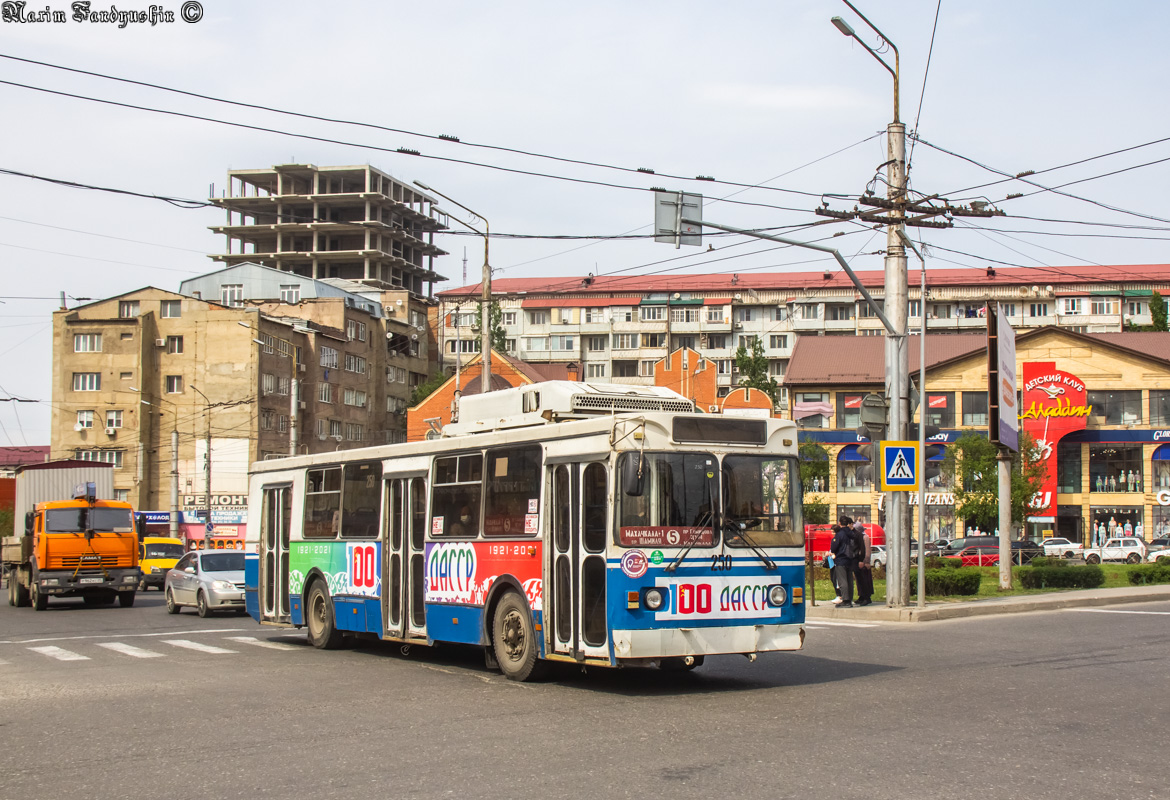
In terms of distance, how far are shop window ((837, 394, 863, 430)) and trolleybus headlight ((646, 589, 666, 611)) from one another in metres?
65.3

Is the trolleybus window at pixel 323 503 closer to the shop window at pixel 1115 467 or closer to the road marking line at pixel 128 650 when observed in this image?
the road marking line at pixel 128 650

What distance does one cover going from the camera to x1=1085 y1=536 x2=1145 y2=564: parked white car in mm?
60250

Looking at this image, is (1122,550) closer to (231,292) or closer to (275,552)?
(275,552)

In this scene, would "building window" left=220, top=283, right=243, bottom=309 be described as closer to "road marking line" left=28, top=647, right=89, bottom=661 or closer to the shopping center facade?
the shopping center facade

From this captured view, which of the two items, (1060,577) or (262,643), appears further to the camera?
(1060,577)

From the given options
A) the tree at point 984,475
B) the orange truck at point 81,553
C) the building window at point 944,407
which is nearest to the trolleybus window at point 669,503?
the orange truck at point 81,553

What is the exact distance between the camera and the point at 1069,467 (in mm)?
72062

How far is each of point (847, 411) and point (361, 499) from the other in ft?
204

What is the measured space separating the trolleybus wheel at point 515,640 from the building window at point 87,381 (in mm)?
72671

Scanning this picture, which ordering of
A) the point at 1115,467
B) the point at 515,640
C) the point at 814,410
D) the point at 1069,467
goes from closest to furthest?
the point at 515,640
the point at 1115,467
the point at 1069,467
the point at 814,410

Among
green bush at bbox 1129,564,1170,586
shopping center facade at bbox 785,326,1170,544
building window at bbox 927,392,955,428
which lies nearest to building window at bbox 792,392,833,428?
shopping center facade at bbox 785,326,1170,544

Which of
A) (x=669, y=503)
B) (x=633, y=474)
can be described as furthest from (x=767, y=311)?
(x=633, y=474)

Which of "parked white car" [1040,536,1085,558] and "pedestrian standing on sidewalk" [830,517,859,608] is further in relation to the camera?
"parked white car" [1040,536,1085,558]

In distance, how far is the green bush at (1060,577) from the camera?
28828mm
